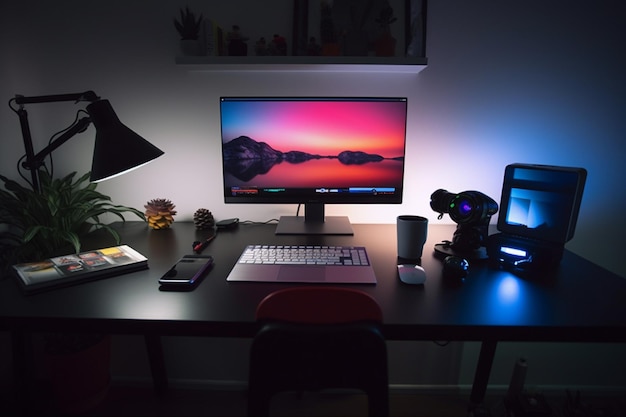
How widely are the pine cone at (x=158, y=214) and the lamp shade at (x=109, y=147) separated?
0.44m

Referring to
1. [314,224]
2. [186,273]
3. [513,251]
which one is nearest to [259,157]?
[314,224]

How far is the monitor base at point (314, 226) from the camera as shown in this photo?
1.47m

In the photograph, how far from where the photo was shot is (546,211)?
1.23m

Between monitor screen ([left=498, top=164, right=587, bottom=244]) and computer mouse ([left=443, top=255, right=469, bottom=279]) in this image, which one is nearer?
computer mouse ([left=443, top=255, right=469, bottom=279])

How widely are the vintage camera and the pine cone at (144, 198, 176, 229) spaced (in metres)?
1.16

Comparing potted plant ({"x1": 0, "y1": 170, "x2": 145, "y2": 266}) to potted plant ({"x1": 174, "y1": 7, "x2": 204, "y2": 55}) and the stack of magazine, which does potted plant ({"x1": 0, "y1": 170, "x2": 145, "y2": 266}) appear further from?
potted plant ({"x1": 174, "y1": 7, "x2": 204, "y2": 55})

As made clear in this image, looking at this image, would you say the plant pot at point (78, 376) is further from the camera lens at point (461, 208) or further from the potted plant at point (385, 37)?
the potted plant at point (385, 37)

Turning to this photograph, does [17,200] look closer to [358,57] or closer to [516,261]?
[358,57]

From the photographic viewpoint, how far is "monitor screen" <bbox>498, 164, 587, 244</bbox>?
1.18 meters

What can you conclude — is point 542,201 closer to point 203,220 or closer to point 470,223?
point 470,223

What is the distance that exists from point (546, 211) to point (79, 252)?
167 cm

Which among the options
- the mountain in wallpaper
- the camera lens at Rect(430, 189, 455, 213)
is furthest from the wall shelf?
the camera lens at Rect(430, 189, 455, 213)

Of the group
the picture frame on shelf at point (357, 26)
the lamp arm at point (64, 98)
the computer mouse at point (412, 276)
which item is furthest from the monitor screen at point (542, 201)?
the lamp arm at point (64, 98)

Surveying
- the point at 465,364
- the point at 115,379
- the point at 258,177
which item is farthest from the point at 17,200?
the point at 465,364
